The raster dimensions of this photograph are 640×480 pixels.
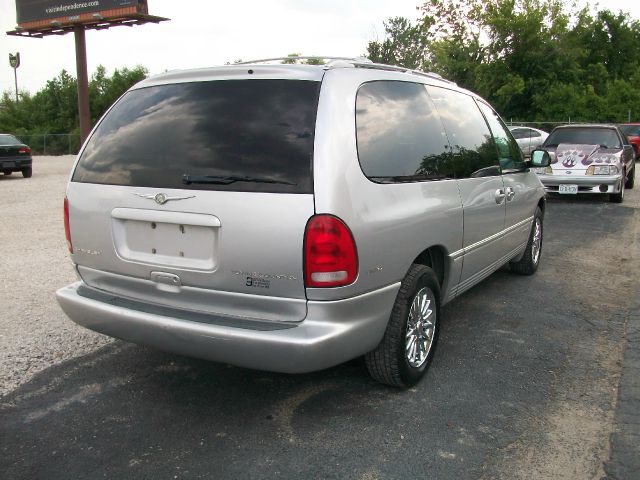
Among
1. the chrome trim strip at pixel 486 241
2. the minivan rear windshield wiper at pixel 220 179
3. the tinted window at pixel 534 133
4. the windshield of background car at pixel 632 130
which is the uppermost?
the windshield of background car at pixel 632 130

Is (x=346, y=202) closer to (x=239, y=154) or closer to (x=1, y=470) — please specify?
(x=239, y=154)

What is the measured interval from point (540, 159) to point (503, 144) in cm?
69

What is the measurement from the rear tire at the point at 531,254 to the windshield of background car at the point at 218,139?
383 centimetres

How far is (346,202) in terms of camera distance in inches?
114

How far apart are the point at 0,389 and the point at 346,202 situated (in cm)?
245

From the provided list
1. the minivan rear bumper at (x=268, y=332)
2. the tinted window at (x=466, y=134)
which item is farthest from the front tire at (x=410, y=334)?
the tinted window at (x=466, y=134)

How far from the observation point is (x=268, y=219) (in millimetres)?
2846

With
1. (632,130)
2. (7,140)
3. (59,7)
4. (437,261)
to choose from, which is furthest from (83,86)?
(632,130)

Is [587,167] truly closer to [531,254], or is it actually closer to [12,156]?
[531,254]

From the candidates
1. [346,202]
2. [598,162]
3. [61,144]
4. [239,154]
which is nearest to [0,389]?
[239,154]

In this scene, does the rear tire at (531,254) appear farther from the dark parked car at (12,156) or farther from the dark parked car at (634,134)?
the dark parked car at (634,134)

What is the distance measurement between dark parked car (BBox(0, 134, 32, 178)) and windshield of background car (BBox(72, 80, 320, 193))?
58.4ft

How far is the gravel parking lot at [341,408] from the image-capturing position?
2846mm

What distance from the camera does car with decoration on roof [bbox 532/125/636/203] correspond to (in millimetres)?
11898
